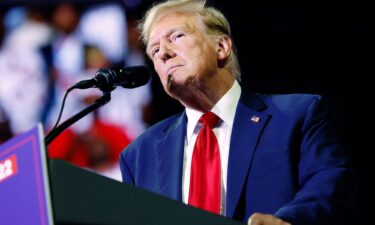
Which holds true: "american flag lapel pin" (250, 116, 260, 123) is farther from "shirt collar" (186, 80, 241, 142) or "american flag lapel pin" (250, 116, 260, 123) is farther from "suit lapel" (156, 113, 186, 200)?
"suit lapel" (156, 113, 186, 200)

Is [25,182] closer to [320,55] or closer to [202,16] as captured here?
[202,16]

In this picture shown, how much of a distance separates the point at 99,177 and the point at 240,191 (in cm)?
66

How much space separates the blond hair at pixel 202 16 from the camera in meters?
2.14

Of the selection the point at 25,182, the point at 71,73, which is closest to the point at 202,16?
the point at 25,182

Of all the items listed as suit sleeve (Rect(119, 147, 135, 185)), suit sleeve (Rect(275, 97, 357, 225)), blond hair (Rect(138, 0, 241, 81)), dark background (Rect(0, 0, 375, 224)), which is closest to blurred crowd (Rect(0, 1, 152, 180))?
dark background (Rect(0, 0, 375, 224))

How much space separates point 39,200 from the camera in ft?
3.27

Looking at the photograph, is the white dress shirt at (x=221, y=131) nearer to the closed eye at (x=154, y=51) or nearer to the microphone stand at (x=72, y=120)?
the closed eye at (x=154, y=51)

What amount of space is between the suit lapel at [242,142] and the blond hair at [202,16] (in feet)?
0.98

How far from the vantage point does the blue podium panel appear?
3.23ft

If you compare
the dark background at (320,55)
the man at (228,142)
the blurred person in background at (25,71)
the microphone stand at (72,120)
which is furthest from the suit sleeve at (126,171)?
the blurred person in background at (25,71)

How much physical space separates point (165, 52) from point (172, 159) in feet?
1.09

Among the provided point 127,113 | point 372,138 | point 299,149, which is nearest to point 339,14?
point 372,138

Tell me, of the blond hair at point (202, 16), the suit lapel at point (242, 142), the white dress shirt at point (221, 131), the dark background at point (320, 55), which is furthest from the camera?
the dark background at point (320, 55)

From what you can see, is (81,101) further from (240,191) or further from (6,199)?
(6,199)
